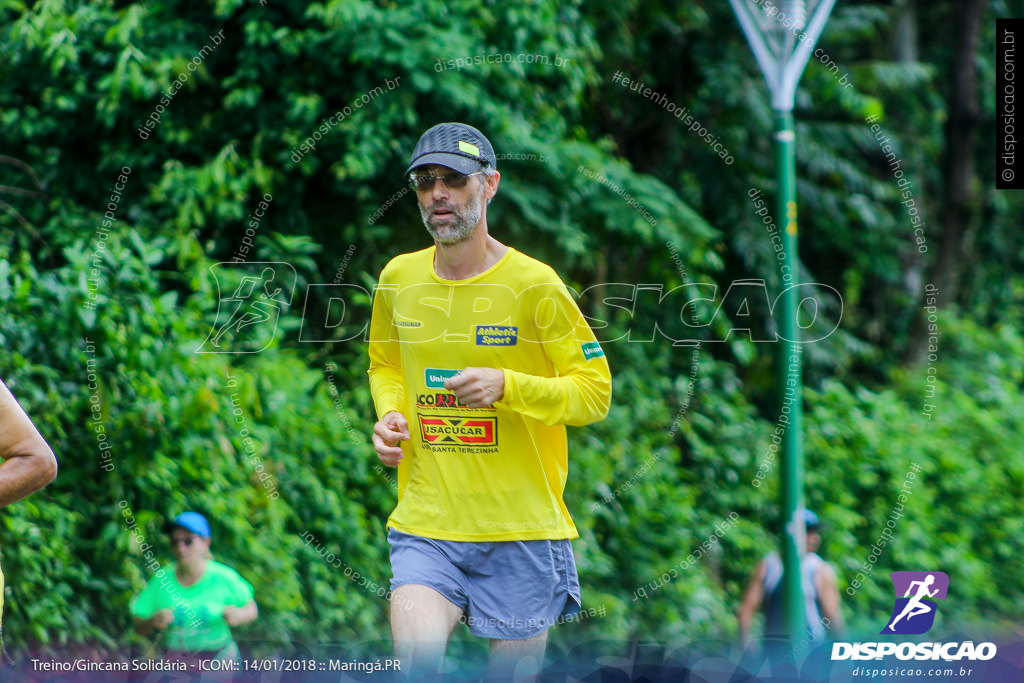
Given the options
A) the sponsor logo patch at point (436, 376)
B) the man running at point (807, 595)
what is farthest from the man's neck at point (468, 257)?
the man running at point (807, 595)

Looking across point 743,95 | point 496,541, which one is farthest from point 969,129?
point 496,541

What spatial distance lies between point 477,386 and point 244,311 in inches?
111

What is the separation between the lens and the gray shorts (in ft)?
11.0

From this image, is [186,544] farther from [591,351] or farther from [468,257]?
[591,351]

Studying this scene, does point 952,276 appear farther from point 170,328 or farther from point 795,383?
point 170,328

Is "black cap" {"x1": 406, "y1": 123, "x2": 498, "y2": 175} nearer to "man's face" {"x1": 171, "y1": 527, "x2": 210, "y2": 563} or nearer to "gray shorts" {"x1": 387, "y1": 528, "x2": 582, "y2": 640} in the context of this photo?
"gray shorts" {"x1": 387, "y1": 528, "x2": 582, "y2": 640}

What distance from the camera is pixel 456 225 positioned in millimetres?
3234

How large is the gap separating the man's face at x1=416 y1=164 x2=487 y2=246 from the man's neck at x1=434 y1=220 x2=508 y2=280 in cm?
4

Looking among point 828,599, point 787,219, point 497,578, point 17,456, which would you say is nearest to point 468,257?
point 497,578

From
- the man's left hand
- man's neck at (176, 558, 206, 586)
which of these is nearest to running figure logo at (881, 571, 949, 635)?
the man's left hand

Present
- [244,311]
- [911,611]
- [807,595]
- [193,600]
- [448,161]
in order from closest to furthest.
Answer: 1. [448,161]
2. [193,600]
3. [911,611]
4. [244,311]
5. [807,595]

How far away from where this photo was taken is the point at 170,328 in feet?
16.3

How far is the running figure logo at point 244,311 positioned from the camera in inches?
212

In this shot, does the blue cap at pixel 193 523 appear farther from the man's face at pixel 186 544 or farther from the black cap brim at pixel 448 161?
the black cap brim at pixel 448 161
